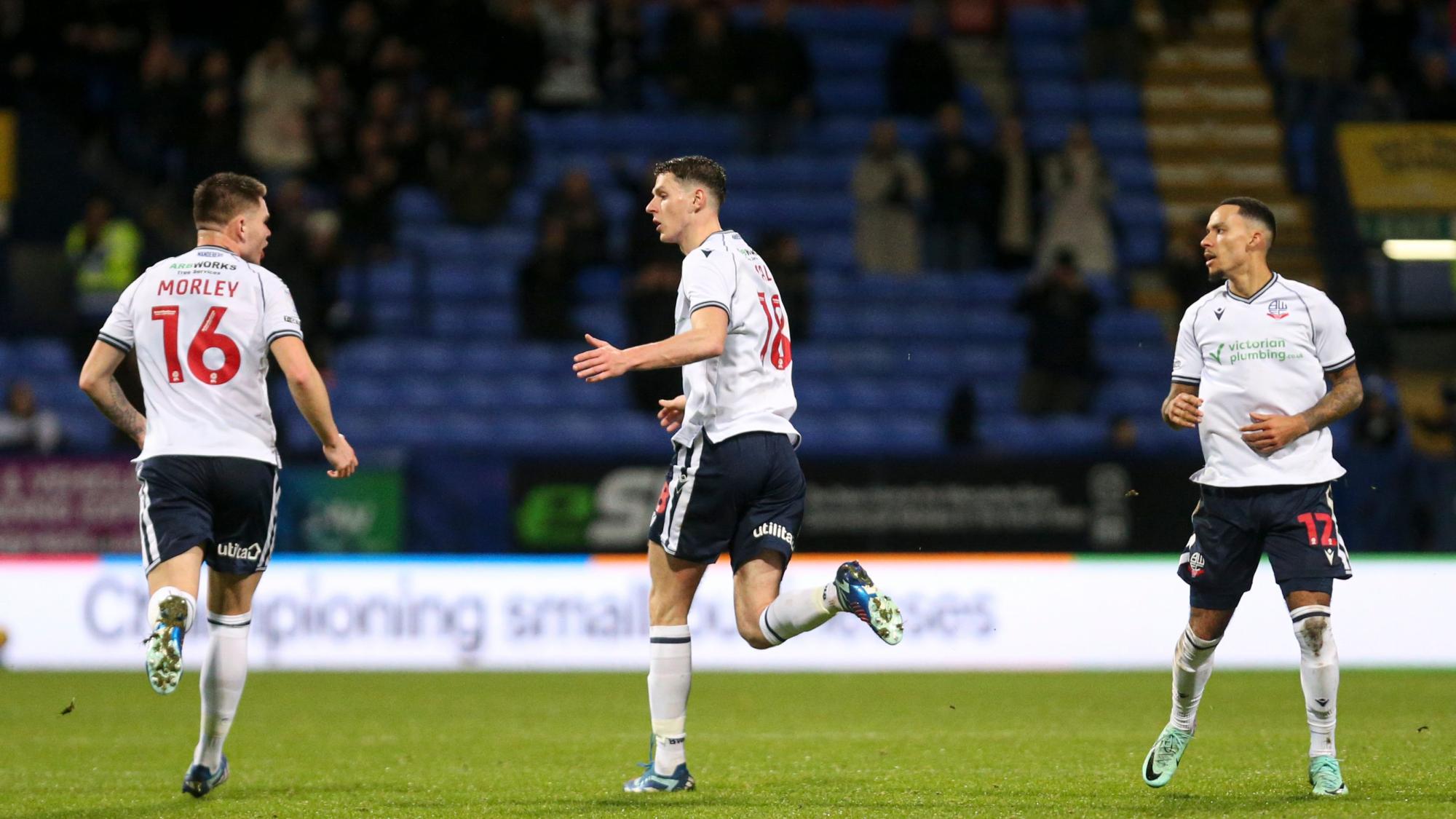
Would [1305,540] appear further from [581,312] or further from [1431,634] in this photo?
[581,312]

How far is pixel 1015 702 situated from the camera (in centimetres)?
1105

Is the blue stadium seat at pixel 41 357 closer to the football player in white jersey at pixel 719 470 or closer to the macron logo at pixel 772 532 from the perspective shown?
the football player in white jersey at pixel 719 470

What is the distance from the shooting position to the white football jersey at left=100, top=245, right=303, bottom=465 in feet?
21.5

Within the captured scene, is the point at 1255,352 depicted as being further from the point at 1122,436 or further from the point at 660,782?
the point at 1122,436

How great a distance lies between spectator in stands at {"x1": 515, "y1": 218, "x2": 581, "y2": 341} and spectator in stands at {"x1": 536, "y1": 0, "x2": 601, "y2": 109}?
2568mm

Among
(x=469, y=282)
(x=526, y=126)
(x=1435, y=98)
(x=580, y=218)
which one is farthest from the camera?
(x=526, y=126)

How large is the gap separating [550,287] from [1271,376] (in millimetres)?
11342

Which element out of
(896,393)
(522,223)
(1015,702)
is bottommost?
(1015,702)

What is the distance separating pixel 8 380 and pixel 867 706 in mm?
9320

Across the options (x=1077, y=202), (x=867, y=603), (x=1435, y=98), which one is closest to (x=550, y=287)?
(x=1077, y=202)

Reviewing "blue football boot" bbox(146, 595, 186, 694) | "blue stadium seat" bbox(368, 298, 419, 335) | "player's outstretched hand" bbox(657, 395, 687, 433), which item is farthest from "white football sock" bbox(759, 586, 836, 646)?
"blue stadium seat" bbox(368, 298, 419, 335)

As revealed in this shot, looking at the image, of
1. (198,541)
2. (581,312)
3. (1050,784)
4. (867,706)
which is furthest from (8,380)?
(1050,784)

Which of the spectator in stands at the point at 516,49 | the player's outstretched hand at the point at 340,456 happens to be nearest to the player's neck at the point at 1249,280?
the player's outstretched hand at the point at 340,456

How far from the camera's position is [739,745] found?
8.67 metres
